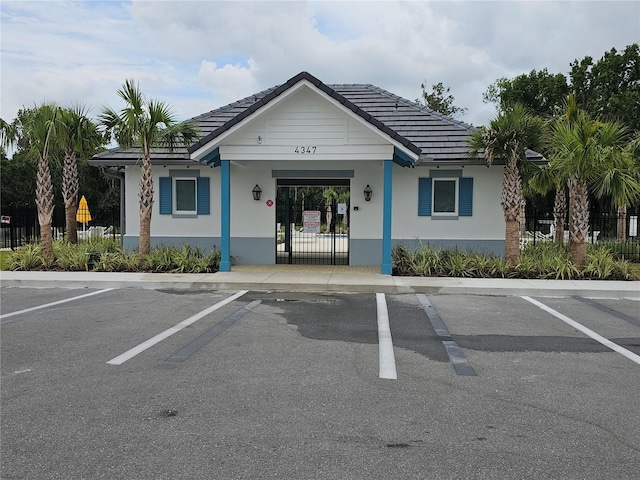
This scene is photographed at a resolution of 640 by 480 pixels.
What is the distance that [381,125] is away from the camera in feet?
42.3

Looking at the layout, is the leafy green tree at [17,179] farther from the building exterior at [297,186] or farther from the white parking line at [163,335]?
the white parking line at [163,335]

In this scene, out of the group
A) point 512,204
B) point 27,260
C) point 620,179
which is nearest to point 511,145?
point 512,204

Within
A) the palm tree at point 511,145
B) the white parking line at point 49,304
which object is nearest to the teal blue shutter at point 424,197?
the palm tree at point 511,145

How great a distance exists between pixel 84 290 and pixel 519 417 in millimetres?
9899

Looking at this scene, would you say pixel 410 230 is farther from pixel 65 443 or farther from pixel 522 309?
pixel 65 443

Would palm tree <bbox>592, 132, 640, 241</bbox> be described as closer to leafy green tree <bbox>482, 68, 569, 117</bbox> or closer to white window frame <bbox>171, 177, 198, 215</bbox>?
white window frame <bbox>171, 177, 198, 215</bbox>

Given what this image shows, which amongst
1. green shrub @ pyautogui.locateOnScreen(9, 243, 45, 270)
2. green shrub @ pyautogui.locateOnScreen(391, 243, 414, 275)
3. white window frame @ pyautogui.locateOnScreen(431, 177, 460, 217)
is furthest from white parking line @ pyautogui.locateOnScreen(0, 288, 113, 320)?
white window frame @ pyautogui.locateOnScreen(431, 177, 460, 217)

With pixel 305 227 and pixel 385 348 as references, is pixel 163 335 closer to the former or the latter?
pixel 385 348

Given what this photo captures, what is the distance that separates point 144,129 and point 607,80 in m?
30.7

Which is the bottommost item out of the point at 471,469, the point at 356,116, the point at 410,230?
the point at 471,469

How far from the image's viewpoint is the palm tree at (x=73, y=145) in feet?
53.5

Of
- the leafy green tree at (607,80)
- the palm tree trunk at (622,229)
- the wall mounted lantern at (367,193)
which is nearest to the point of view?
the wall mounted lantern at (367,193)

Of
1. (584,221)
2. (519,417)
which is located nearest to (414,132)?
(584,221)

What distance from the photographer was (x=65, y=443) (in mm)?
3770
